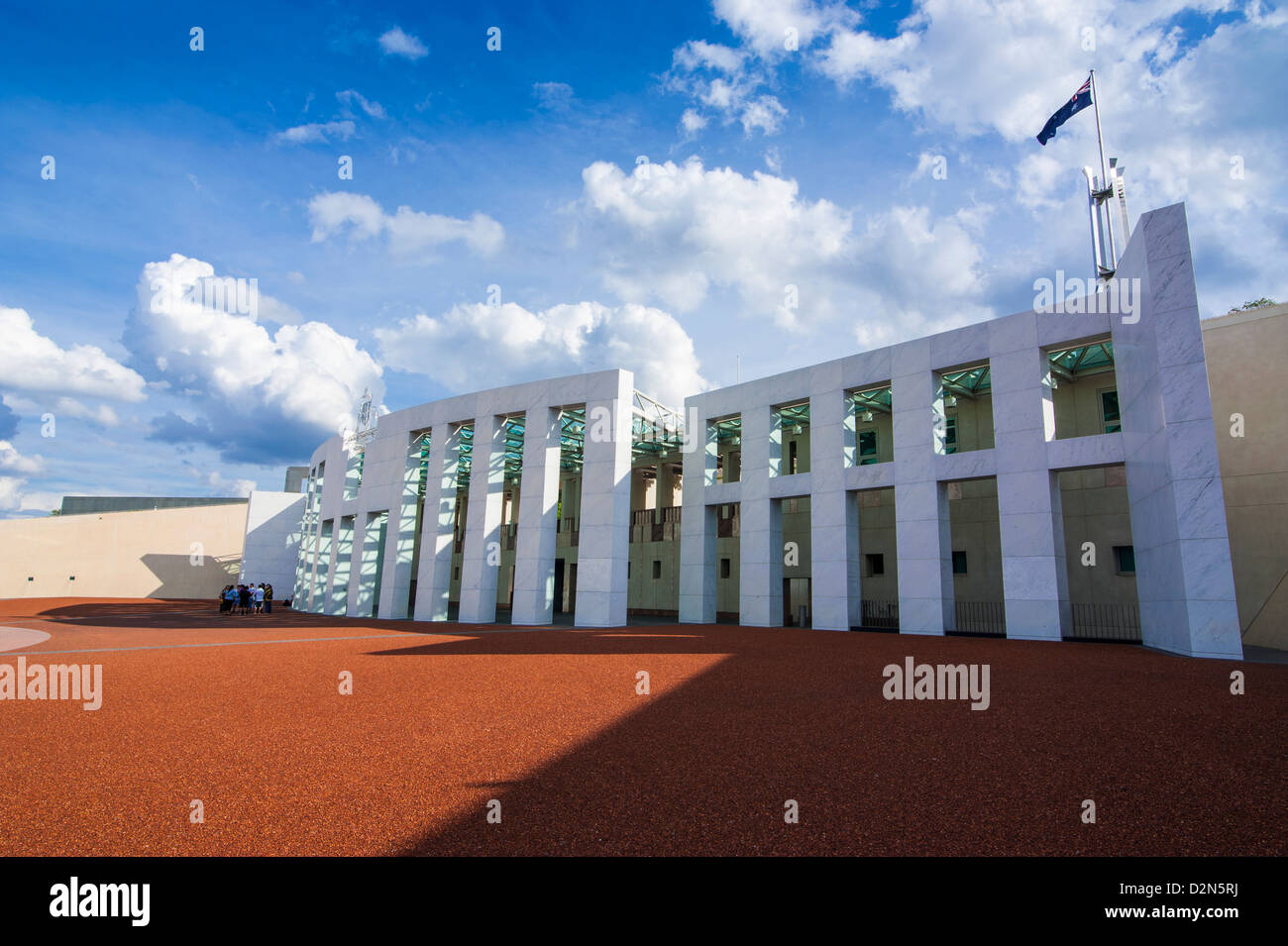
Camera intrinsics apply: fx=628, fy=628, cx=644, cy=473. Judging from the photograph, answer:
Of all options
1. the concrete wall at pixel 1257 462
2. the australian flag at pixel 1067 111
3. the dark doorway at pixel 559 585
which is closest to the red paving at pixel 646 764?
the concrete wall at pixel 1257 462

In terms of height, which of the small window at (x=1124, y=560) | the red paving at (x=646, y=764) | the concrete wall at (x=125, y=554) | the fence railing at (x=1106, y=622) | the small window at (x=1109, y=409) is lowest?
the red paving at (x=646, y=764)

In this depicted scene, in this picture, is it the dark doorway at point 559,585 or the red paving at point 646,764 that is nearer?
the red paving at point 646,764

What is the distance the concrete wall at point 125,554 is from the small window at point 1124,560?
2723 inches

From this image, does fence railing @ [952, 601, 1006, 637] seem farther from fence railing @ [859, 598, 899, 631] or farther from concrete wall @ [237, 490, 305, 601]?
concrete wall @ [237, 490, 305, 601]

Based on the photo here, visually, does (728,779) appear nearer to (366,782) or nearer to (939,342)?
(366,782)

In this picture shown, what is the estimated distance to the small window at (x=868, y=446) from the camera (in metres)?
34.1

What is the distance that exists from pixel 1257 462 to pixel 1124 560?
5.82 m

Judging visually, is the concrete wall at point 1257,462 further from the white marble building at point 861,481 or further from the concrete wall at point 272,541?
the concrete wall at point 272,541

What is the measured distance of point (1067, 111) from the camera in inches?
922

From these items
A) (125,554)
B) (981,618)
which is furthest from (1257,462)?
(125,554)

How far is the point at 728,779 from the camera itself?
21.9ft

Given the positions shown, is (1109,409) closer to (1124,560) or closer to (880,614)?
(1124,560)

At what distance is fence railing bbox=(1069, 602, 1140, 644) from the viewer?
2466 cm
